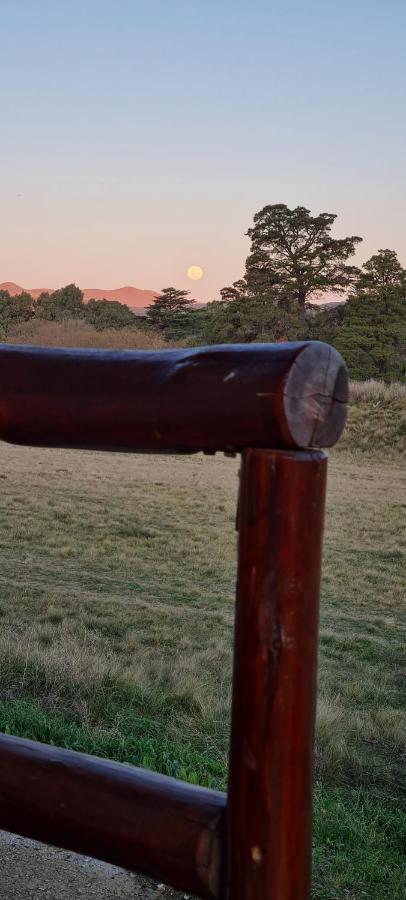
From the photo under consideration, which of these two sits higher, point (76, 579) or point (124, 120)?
point (124, 120)

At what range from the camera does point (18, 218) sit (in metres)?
44.2

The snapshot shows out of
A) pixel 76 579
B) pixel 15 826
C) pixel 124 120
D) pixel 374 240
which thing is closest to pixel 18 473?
pixel 76 579

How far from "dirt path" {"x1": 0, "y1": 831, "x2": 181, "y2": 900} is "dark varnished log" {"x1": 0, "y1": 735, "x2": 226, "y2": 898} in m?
0.91

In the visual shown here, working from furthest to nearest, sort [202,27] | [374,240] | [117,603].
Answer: [202,27] → [374,240] → [117,603]

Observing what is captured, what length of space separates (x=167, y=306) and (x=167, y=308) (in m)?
0.09

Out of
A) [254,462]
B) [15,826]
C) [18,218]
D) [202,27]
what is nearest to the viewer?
[254,462]

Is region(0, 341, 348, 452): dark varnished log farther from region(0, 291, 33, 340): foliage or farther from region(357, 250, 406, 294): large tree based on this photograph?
region(0, 291, 33, 340): foliage

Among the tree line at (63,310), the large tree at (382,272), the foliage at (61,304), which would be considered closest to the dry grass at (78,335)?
the tree line at (63,310)

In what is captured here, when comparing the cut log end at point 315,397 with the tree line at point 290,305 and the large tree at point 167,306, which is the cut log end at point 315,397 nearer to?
the tree line at point 290,305

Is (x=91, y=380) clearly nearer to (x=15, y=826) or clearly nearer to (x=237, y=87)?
(x=15, y=826)

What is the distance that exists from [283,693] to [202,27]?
121 ft

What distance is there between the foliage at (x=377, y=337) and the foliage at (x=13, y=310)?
1486 centimetres

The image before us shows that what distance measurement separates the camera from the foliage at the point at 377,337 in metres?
25.5

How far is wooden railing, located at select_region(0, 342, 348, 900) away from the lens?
84 centimetres
